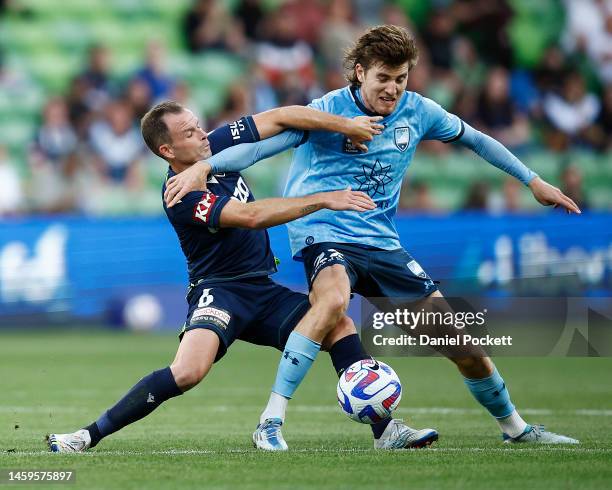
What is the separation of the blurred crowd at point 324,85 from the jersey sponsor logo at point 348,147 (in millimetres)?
9863

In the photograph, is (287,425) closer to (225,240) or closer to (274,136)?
(225,240)

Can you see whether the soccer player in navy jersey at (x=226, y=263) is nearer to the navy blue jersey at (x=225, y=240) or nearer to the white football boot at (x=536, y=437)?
the navy blue jersey at (x=225, y=240)

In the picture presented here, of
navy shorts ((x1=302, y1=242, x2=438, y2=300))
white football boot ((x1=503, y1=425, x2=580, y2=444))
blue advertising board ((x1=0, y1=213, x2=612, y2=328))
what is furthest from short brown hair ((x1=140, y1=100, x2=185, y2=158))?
blue advertising board ((x1=0, y1=213, x2=612, y2=328))

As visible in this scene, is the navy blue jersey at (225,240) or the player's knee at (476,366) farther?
the player's knee at (476,366)

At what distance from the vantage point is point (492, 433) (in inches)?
300

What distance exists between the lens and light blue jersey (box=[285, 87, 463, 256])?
7.06 metres

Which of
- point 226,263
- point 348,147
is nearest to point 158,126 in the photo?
point 226,263

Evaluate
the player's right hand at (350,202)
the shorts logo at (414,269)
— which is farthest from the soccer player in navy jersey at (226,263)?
the shorts logo at (414,269)

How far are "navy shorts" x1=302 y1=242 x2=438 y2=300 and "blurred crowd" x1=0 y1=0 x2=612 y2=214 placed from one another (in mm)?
9822

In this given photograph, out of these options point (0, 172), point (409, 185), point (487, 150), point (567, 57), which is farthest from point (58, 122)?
point (487, 150)

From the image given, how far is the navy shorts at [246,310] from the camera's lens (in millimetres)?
6648

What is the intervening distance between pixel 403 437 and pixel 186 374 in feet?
4.21

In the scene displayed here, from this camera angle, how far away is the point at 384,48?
6801 millimetres

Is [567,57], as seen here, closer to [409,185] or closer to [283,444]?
[409,185]
